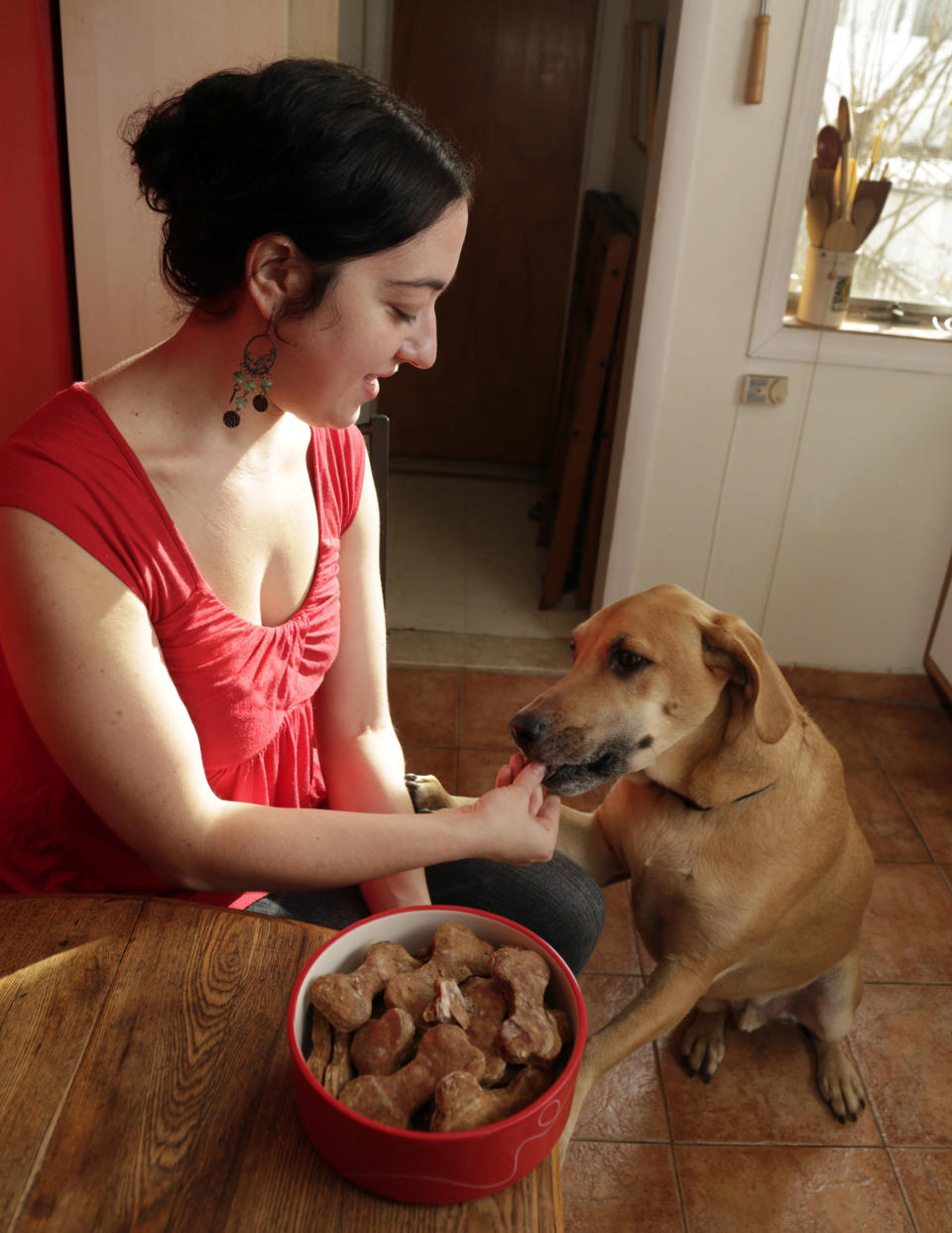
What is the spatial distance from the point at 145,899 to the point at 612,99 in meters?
3.53

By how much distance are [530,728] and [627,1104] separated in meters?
0.74

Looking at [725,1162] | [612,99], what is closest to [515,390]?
[612,99]

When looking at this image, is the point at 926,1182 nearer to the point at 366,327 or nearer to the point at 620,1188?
the point at 620,1188

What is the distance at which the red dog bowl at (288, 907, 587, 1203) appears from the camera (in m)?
0.63

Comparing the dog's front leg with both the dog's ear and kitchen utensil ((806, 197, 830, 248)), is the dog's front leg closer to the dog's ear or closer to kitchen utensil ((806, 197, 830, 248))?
the dog's ear

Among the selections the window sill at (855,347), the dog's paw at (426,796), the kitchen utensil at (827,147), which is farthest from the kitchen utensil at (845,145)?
the dog's paw at (426,796)

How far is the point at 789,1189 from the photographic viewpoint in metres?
1.55

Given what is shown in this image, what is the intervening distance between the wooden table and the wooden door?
10.2ft

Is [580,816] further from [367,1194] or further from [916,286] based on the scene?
[916,286]

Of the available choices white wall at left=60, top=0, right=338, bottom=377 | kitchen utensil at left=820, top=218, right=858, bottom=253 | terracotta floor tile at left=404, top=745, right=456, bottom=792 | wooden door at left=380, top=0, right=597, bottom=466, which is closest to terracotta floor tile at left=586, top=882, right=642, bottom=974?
terracotta floor tile at left=404, top=745, right=456, bottom=792

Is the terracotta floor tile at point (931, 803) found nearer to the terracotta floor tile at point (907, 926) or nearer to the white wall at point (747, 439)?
the terracotta floor tile at point (907, 926)

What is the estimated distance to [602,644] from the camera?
4.50ft

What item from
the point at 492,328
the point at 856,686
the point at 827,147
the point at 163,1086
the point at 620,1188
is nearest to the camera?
the point at 163,1086

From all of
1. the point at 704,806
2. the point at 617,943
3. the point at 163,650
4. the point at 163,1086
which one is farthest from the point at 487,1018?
the point at 617,943
